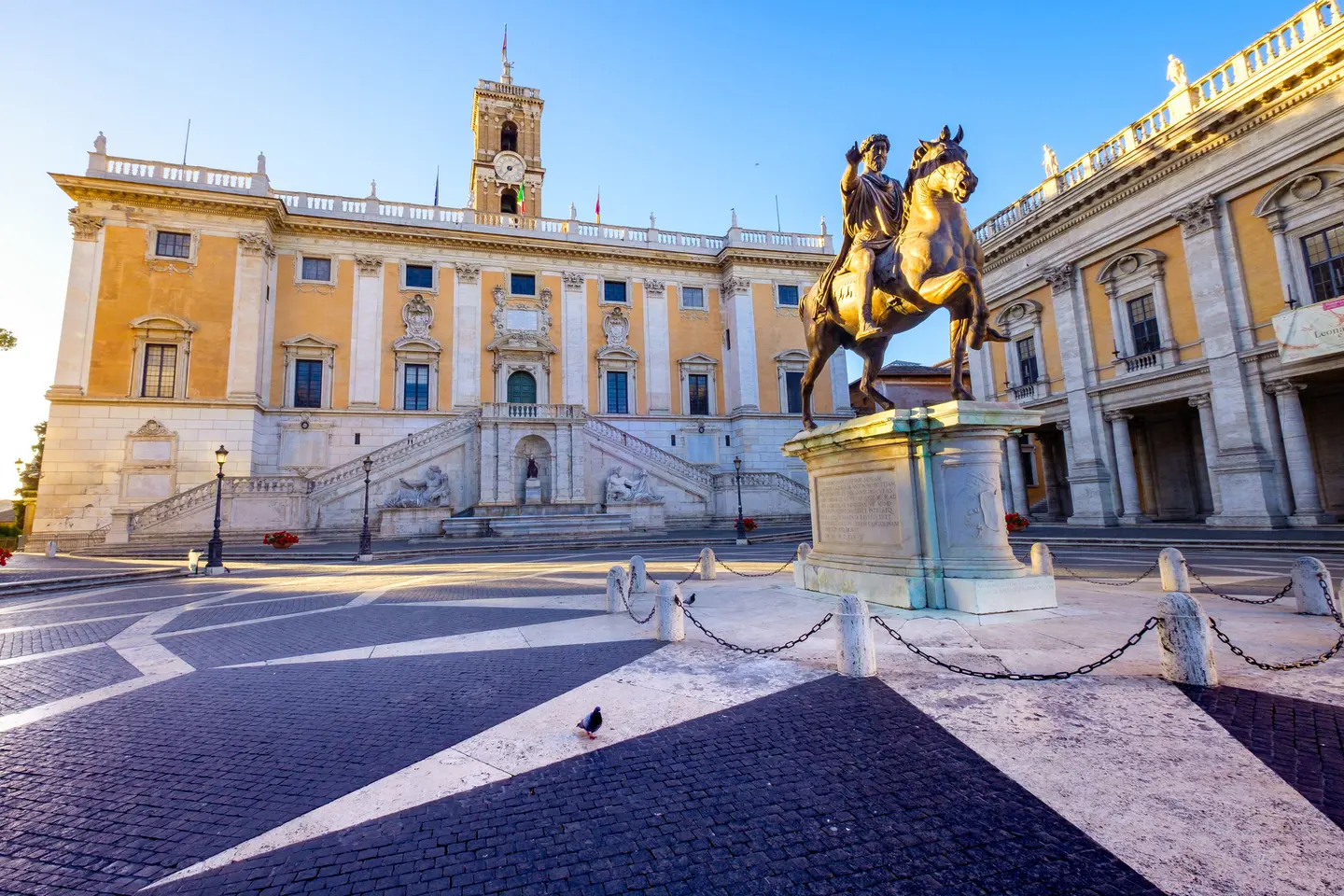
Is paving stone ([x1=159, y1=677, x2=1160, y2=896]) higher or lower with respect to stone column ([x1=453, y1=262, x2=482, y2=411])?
lower

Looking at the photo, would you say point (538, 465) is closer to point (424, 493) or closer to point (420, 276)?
point (424, 493)

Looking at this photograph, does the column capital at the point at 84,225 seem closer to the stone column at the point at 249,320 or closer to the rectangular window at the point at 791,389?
the stone column at the point at 249,320

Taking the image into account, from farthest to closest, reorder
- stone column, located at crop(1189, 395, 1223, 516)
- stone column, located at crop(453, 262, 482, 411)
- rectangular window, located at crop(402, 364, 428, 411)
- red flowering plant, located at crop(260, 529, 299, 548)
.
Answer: stone column, located at crop(453, 262, 482, 411), rectangular window, located at crop(402, 364, 428, 411), red flowering plant, located at crop(260, 529, 299, 548), stone column, located at crop(1189, 395, 1223, 516)

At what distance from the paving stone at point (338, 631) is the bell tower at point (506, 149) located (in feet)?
121

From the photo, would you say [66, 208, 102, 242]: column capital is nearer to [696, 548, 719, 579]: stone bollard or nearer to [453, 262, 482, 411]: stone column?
[453, 262, 482, 411]: stone column

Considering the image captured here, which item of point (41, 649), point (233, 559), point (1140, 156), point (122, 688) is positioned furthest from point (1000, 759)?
point (1140, 156)

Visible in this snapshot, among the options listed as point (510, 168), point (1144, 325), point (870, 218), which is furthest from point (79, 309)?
point (1144, 325)

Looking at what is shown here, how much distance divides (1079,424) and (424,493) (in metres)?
27.7

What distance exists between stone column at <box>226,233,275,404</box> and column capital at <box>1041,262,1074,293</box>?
117 ft

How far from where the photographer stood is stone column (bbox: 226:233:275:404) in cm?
2650

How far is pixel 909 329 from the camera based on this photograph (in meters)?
7.85

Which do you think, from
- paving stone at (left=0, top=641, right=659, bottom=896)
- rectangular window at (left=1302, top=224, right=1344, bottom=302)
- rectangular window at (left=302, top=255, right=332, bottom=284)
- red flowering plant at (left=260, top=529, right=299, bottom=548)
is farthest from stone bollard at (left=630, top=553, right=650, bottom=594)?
rectangular window at (left=302, top=255, right=332, bottom=284)

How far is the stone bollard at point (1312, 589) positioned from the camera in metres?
6.09

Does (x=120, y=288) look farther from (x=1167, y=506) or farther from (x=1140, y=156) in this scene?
(x=1167, y=506)
